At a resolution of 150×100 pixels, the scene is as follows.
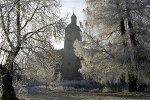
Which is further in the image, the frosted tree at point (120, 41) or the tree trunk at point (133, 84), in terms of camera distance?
the tree trunk at point (133, 84)

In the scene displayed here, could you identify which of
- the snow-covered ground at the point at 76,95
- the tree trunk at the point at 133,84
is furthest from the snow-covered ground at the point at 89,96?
the tree trunk at the point at 133,84

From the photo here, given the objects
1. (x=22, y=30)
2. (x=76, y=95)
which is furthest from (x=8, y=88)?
(x=76, y=95)

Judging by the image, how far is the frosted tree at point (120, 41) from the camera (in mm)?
19938

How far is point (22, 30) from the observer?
38.6 ft

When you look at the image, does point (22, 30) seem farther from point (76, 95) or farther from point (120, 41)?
point (120, 41)

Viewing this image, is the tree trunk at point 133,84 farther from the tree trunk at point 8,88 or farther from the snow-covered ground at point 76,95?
the tree trunk at point 8,88

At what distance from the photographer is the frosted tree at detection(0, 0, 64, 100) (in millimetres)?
11242

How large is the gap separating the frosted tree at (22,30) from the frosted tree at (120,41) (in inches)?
352

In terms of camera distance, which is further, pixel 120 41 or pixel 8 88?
pixel 120 41

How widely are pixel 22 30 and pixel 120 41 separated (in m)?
11.0

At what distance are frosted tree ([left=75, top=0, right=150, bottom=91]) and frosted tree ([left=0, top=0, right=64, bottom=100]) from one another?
894 cm

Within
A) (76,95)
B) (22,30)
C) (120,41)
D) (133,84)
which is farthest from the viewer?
(133,84)

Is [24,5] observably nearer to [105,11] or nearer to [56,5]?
[56,5]

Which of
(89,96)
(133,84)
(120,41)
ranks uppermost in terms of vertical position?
(120,41)
